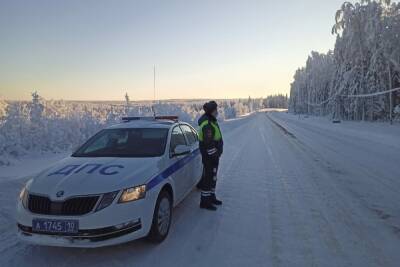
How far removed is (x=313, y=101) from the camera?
100 metres

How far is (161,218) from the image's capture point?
492 centimetres

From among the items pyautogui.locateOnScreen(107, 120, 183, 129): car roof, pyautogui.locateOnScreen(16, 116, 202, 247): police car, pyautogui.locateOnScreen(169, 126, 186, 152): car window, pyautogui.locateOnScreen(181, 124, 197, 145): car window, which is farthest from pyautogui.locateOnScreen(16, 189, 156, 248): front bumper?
pyautogui.locateOnScreen(181, 124, 197, 145): car window

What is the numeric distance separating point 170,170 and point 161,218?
0.81 metres

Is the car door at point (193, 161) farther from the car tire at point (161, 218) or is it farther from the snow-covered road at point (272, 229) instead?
the car tire at point (161, 218)

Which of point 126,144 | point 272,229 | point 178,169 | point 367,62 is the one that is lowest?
point 272,229

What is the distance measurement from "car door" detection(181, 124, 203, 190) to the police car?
96cm

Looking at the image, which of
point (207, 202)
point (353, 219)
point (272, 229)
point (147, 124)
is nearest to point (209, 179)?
point (207, 202)

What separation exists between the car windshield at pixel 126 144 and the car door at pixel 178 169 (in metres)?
0.19

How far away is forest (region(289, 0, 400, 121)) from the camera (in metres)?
40.5

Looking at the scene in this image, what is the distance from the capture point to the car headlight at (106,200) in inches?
163

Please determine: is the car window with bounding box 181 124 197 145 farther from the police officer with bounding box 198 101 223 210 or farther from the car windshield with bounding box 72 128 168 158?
the car windshield with bounding box 72 128 168 158

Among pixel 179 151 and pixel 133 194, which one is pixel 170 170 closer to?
pixel 179 151

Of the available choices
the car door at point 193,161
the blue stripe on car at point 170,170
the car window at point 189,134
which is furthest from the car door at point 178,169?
the car window at point 189,134

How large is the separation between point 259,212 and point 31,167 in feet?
23.9
